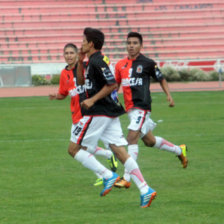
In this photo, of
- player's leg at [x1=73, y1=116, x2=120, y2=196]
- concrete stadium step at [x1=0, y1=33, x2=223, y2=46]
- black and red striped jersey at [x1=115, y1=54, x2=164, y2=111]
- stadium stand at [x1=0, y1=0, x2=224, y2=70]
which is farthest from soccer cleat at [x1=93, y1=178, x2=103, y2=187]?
concrete stadium step at [x1=0, y1=33, x2=223, y2=46]

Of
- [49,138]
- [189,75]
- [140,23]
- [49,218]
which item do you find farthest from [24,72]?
[49,218]

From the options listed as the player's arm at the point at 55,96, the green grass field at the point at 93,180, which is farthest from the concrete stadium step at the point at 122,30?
the player's arm at the point at 55,96

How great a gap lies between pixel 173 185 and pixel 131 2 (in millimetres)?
43378

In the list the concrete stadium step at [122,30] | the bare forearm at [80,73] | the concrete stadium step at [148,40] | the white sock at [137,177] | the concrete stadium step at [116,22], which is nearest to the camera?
the white sock at [137,177]

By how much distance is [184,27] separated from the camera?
4912cm

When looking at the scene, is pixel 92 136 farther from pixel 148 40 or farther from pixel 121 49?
Answer: pixel 148 40

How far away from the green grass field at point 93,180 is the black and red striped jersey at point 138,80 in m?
0.97

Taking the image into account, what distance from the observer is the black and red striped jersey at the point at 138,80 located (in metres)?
8.24

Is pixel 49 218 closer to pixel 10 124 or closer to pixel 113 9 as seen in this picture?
pixel 10 124

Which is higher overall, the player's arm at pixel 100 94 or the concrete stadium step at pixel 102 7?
the player's arm at pixel 100 94

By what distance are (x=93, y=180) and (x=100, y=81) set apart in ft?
6.49

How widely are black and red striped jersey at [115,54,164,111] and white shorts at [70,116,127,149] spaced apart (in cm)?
152

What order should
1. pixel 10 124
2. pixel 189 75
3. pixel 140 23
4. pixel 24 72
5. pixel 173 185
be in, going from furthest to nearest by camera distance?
pixel 140 23
pixel 189 75
pixel 24 72
pixel 10 124
pixel 173 185

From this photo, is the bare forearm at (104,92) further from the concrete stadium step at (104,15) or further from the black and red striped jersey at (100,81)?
the concrete stadium step at (104,15)
